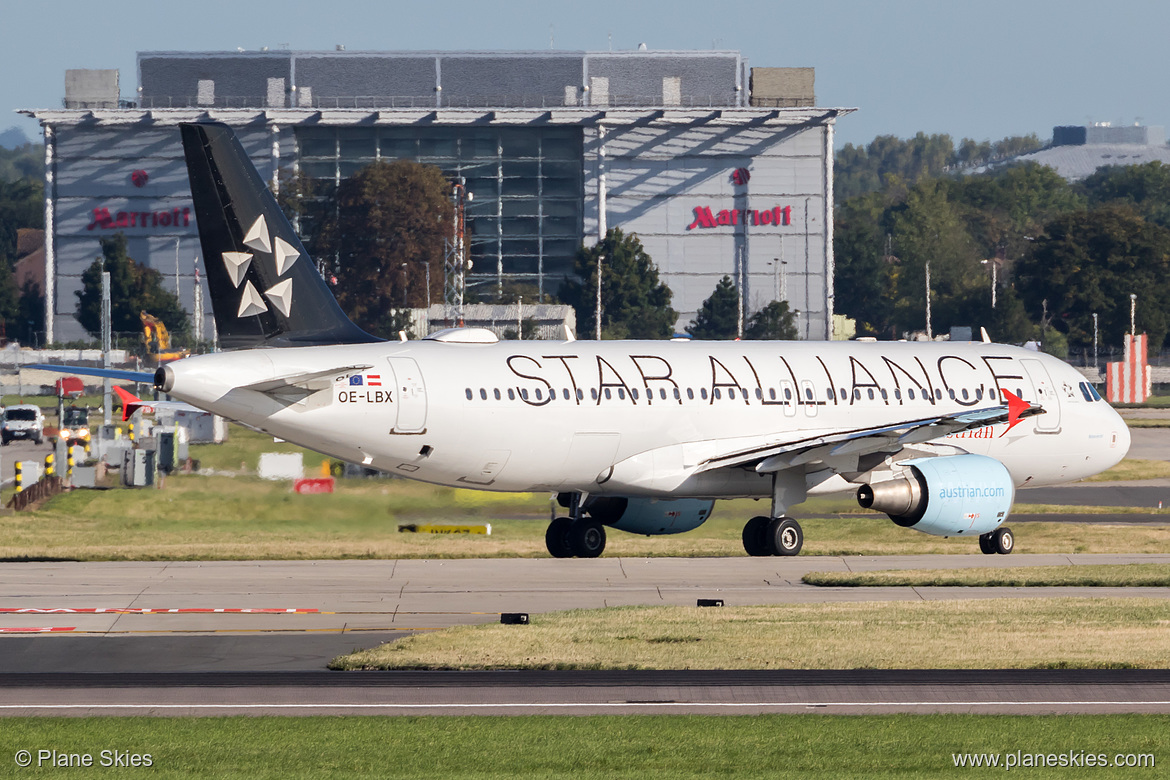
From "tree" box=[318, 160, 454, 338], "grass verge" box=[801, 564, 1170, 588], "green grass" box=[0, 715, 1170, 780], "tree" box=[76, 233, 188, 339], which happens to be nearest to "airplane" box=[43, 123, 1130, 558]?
"grass verge" box=[801, 564, 1170, 588]

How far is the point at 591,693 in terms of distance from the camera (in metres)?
18.0

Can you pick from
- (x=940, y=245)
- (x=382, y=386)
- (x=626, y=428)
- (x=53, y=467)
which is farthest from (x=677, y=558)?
(x=940, y=245)

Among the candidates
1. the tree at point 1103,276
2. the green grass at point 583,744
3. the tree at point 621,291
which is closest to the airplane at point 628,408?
the green grass at point 583,744

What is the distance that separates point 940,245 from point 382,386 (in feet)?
517

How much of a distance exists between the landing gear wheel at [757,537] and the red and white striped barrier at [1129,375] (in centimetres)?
7444

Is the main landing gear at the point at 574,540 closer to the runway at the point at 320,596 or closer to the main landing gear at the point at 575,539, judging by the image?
the main landing gear at the point at 575,539

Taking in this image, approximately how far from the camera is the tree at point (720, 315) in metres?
150

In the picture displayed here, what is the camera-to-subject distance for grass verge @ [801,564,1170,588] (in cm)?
2847

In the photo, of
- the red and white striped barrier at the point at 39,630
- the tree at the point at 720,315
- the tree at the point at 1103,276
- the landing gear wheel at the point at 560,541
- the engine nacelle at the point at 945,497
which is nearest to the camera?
the red and white striped barrier at the point at 39,630

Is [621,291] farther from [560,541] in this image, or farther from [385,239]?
[560,541]

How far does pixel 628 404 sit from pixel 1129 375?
79.2 metres

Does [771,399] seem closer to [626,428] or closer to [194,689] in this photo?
[626,428]

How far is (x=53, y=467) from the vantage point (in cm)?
4916

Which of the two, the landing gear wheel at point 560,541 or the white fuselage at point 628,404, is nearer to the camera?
the white fuselage at point 628,404
